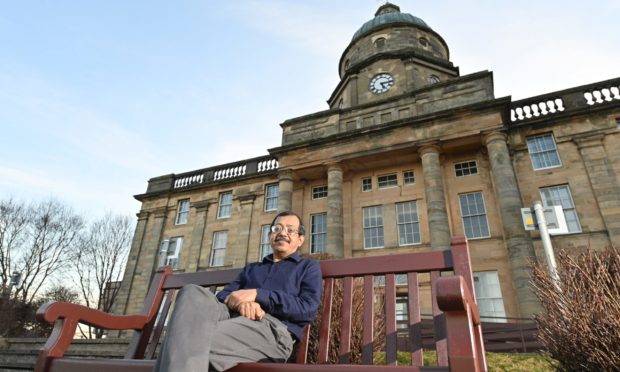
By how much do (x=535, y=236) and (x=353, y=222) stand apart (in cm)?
791

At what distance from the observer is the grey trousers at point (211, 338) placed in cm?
151

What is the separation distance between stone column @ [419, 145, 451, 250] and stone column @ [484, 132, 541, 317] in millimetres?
2173

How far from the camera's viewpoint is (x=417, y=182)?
16484 mm

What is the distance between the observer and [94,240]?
28266 millimetres

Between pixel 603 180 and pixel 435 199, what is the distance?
661 cm

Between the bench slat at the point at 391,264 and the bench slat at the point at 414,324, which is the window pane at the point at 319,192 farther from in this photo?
the bench slat at the point at 414,324

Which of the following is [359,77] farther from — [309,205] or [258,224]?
[258,224]

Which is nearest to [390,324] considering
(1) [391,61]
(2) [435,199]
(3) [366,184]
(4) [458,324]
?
(4) [458,324]

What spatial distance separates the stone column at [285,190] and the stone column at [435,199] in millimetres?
7069

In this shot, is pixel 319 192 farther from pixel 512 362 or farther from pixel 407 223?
pixel 512 362

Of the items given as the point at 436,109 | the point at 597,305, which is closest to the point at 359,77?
the point at 436,109

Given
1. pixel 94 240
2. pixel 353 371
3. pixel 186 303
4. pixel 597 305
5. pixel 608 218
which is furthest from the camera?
pixel 94 240

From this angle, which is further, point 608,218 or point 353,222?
point 353,222

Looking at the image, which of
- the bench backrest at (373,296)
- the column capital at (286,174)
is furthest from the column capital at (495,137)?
the bench backrest at (373,296)
